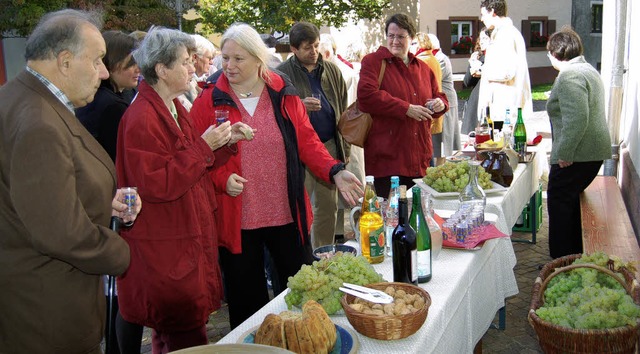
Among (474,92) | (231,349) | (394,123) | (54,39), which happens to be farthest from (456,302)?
(474,92)

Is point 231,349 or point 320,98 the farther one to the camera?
point 320,98

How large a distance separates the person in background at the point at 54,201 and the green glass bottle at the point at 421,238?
1.11 metres

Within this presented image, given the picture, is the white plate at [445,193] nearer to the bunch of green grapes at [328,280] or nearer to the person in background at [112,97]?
the bunch of green grapes at [328,280]

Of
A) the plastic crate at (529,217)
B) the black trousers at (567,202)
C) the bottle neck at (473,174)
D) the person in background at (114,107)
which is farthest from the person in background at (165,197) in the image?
the plastic crate at (529,217)

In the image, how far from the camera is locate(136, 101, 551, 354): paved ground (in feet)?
13.8

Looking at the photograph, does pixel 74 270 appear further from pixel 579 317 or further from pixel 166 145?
pixel 579 317

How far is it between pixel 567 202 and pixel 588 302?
2683 mm

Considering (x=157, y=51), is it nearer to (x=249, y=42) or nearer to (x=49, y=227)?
(x=249, y=42)

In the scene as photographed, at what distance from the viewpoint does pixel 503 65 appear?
715cm

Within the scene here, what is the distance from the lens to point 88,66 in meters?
2.26

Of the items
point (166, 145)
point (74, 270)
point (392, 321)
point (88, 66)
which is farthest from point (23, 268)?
point (392, 321)

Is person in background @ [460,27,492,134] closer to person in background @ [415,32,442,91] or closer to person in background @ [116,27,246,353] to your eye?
person in background @ [415,32,442,91]

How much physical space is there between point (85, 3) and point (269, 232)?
11.8 m

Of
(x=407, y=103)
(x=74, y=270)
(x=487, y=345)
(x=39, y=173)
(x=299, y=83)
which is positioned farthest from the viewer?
(x=299, y=83)
